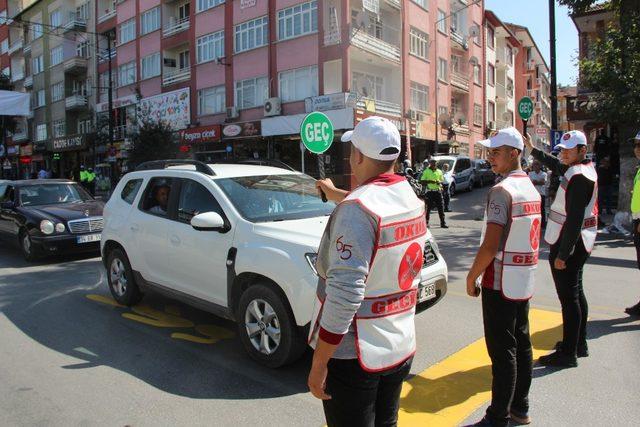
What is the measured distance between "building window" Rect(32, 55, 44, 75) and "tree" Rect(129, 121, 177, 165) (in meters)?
26.0

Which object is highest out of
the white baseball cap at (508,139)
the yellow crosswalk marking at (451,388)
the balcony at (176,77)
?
the balcony at (176,77)

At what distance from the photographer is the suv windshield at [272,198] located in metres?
4.91

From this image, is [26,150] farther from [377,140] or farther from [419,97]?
[377,140]

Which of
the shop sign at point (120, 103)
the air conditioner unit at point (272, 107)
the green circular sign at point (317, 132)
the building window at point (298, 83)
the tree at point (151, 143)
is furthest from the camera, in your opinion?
the shop sign at point (120, 103)

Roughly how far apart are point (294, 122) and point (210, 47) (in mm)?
9397

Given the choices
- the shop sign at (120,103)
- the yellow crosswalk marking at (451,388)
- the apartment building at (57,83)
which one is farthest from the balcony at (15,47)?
the yellow crosswalk marking at (451,388)

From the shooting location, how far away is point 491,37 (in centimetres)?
4562

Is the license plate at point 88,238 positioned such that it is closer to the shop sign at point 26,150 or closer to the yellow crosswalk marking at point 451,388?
the yellow crosswalk marking at point 451,388

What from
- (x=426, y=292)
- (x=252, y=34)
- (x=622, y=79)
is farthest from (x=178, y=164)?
(x=252, y=34)

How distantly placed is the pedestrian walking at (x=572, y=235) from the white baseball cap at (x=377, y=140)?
2382 mm

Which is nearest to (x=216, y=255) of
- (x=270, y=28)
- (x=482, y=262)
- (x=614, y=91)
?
(x=482, y=262)

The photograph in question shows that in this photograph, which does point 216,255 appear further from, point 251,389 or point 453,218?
point 453,218

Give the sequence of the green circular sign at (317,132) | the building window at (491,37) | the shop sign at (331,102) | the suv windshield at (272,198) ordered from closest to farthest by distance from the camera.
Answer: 1. the suv windshield at (272,198)
2. the green circular sign at (317,132)
3. the shop sign at (331,102)
4. the building window at (491,37)

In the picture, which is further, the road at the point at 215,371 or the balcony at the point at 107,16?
the balcony at the point at 107,16
